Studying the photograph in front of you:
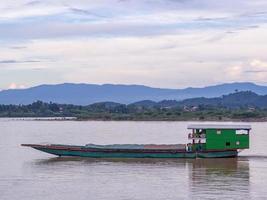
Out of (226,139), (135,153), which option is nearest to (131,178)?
(135,153)

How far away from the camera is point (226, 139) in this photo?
37250mm

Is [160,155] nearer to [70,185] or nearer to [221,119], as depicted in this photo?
[70,185]

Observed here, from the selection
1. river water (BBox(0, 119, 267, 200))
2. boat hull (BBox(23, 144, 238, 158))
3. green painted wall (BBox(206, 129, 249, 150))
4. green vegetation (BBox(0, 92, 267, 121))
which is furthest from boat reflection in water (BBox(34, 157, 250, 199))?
green vegetation (BBox(0, 92, 267, 121))

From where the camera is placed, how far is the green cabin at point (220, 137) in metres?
37.1

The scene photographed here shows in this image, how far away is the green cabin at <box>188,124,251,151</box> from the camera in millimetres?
37062

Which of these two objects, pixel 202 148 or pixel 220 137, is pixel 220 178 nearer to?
pixel 220 137

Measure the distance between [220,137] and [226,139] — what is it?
1.16 ft

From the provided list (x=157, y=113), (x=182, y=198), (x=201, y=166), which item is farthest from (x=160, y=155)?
(x=157, y=113)

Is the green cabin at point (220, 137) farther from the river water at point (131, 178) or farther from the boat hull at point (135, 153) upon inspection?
the river water at point (131, 178)

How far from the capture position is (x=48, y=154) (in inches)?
1620

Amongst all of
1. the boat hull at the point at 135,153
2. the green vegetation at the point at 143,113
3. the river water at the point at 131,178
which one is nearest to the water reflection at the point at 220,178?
the river water at the point at 131,178

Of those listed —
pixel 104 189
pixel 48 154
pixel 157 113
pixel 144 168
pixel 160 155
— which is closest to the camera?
pixel 104 189

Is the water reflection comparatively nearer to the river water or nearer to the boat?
the river water

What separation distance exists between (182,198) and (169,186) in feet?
10.3
